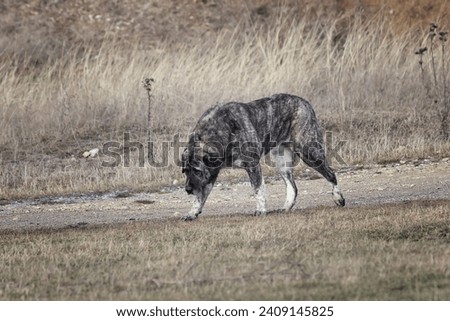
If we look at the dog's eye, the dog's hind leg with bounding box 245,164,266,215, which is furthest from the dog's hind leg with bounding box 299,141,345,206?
the dog's eye

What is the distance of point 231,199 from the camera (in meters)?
17.2

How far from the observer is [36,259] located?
1160cm

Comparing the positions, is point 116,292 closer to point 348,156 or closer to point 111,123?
point 348,156

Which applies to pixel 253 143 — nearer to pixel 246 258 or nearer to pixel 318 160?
pixel 318 160

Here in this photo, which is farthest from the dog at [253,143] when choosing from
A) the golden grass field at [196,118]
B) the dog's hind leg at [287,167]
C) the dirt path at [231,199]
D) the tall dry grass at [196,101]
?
the tall dry grass at [196,101]

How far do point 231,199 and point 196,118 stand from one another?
5580 millimetres

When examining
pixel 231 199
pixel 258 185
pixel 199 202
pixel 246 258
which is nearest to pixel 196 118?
pixel 231 199

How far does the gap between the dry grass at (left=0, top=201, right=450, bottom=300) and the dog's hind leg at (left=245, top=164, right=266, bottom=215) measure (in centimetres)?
29

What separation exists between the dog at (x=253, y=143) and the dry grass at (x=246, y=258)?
59 cm

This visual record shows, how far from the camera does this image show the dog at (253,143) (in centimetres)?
1392

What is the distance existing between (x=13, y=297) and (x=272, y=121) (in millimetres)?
5862

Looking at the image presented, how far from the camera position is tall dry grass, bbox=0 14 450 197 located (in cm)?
2073

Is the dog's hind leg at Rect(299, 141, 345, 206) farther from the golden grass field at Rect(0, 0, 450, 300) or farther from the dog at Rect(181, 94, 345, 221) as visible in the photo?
the golden grass field at Rect(0, 0, 450, 300)

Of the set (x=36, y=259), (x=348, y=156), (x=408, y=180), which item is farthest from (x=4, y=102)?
(x=36, y=259)
